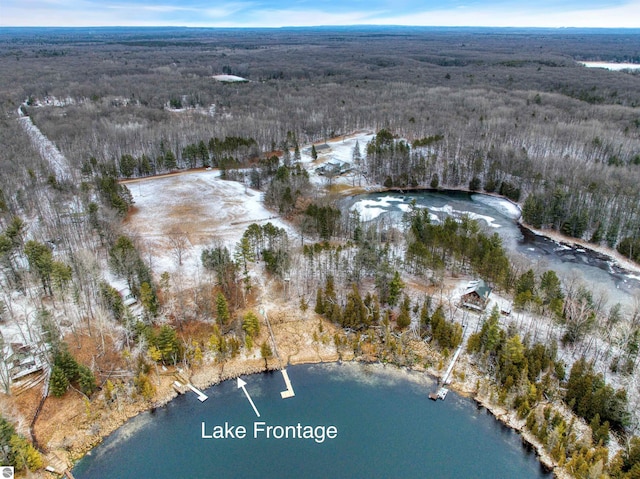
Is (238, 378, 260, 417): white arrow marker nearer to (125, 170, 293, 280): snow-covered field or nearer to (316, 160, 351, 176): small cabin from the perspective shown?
(125, 170, 293, 280): snow-covered field

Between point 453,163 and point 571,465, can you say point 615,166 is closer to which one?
point 453,163

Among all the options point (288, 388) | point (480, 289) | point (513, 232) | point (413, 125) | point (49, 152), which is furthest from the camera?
point (413, 125)

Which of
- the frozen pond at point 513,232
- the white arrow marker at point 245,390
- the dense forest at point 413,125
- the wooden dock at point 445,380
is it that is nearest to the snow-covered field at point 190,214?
the dense forest at point 413,125

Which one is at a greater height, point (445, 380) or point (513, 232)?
point (445, 380)

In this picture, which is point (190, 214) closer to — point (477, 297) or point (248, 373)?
point (248, 373)

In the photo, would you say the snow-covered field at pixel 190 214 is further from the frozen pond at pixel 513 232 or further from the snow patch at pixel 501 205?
the snow patch at pixel 501 205

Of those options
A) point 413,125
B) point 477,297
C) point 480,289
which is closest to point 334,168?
point 413,125

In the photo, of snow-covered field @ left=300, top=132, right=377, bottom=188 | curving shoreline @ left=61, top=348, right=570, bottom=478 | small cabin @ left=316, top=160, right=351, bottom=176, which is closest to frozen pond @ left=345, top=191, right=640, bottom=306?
snow-covered field @ left=300, top=132, right=377, bottom=188
